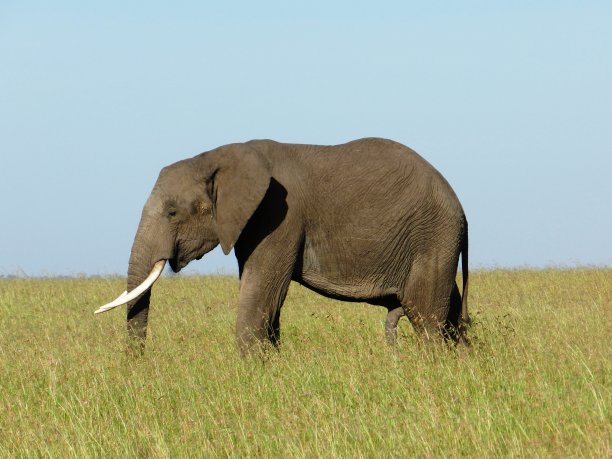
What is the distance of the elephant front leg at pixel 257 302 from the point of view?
9.12 m

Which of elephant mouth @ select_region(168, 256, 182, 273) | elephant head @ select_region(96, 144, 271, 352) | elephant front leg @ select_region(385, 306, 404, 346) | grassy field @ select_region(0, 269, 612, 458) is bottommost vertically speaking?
elephant front leg @ select_region(385, 306, 404, 346)

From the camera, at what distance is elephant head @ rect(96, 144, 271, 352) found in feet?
30.2

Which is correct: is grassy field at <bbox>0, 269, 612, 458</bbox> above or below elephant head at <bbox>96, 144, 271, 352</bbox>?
below

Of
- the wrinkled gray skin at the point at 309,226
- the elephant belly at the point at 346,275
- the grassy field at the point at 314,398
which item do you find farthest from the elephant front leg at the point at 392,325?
the elephant belly at the point at 346,275

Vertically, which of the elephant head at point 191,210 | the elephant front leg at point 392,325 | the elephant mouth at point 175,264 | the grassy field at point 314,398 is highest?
the elephant head at point 191,210

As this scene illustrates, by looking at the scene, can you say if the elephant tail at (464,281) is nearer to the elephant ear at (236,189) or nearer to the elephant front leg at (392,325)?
the elephant front leg at (392,325)

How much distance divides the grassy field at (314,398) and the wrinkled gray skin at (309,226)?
565 mm

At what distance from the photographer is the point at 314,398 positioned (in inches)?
273

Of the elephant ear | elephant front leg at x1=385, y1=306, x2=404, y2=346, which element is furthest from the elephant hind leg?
the elephant ear

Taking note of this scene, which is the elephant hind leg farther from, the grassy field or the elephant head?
the elephant head

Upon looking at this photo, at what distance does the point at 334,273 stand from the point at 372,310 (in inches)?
214

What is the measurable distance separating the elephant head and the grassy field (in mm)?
961

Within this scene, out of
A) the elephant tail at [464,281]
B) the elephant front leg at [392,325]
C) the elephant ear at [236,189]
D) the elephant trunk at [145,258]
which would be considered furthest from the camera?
the elephant front leg at [392,325]

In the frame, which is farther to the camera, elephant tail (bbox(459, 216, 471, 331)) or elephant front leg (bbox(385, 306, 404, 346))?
elephant front leg (bbox(385, 306, 404, 346))
